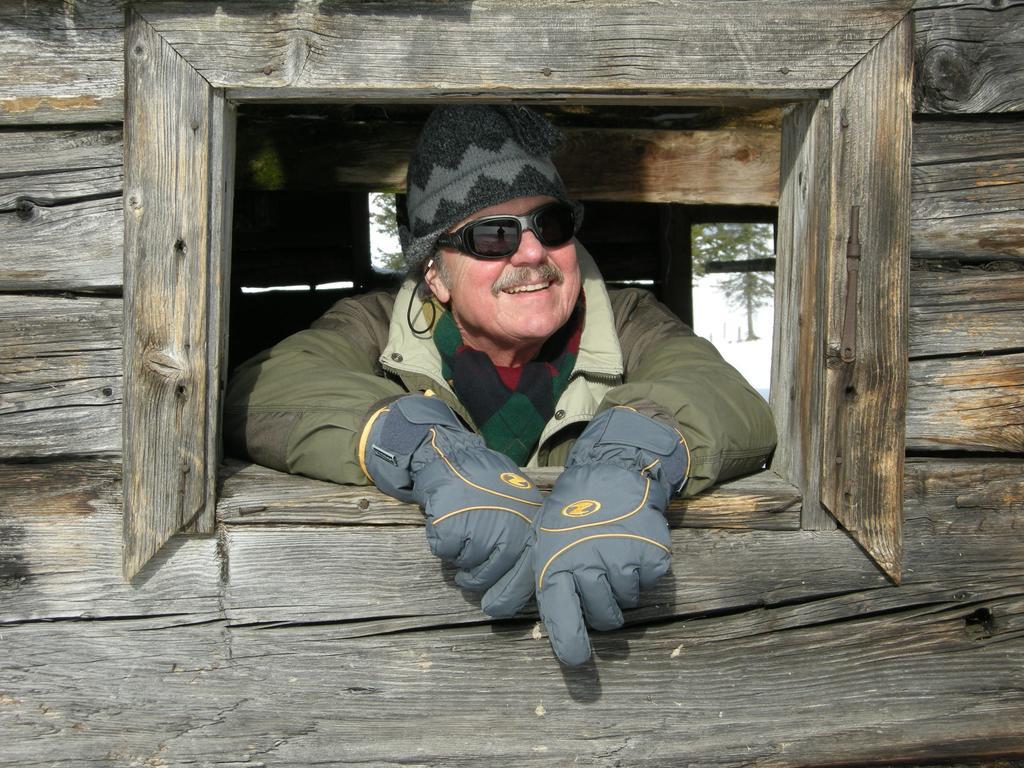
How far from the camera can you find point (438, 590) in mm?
2320

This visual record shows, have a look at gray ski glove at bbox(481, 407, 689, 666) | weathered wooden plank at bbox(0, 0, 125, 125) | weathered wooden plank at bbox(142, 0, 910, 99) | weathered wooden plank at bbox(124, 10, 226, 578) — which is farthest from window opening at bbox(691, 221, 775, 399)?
weathered wooden plank at bbox(0, 0, 125, 125)

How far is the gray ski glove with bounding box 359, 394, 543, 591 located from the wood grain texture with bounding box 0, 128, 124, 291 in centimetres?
67

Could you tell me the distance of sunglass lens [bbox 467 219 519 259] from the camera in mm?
2807

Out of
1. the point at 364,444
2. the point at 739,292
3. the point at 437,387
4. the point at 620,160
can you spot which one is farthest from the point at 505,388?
the point at 739,292

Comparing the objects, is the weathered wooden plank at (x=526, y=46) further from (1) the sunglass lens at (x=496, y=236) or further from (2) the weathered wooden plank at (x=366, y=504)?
(2) the weathered wooden plank at (x=366, y=504)

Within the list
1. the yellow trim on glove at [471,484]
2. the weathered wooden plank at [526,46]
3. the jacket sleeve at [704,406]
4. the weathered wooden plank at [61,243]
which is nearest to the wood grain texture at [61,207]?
the weathered wooden plank at [61,243]

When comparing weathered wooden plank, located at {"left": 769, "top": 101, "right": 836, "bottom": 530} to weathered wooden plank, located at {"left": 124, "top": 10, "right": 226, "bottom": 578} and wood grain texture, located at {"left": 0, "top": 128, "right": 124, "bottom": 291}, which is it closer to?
weathered wooden plank, located at {"left": 124, "top": 10, "right": 226, "bottom": 578}

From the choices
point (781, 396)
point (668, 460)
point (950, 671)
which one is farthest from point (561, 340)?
point (950, 671)

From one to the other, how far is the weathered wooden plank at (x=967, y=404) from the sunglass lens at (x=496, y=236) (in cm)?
106

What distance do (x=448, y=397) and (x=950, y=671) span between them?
4.66 feet

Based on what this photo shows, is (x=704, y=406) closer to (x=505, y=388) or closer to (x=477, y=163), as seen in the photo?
(x=505, y=388)

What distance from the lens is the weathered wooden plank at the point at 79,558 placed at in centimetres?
228

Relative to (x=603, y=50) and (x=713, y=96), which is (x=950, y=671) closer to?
(x=713, y=96)

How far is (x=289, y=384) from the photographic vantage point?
8.40 feet
